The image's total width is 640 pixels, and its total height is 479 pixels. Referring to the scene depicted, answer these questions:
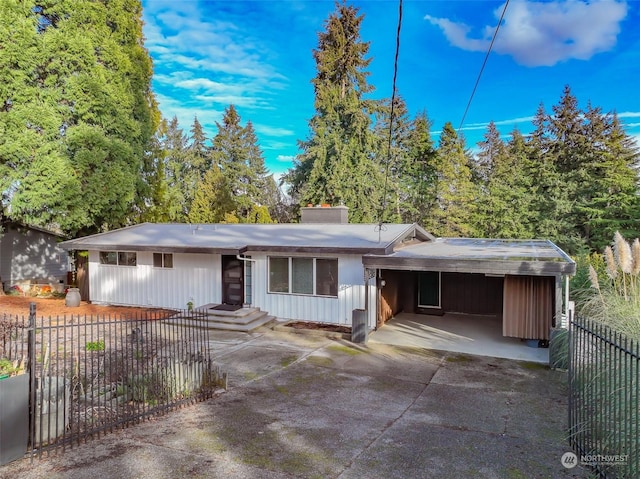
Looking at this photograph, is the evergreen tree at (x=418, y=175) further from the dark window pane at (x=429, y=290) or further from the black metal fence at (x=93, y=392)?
the black metal fence at (x=93, y=392)

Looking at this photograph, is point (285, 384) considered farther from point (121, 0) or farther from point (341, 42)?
point (341, 42)

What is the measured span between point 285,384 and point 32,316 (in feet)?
12.7

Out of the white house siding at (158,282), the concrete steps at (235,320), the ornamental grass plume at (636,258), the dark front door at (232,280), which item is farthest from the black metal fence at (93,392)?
the ornamental grass plume at (636,258)

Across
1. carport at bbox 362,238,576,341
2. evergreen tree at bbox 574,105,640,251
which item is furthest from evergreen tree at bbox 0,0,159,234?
evergreen tree at bbox 574,105,640,251

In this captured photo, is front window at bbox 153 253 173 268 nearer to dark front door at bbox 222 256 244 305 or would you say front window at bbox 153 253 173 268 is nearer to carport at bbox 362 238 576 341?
dark front door at bbox 222 256 244 305

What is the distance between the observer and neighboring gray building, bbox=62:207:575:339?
927 cm

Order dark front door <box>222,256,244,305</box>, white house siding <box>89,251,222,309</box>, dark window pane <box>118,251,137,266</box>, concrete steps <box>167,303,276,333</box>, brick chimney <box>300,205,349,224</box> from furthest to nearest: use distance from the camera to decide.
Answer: brick chimney <box>300,205,349,224</box> → dark window pane <box>118,251,137,266</box> → white house siding <box>89,251,222,309</box> → dark front door <box>222,256,244,305</box> → concrete steps <box>167,303,276,333</box>

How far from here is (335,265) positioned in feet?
36.8

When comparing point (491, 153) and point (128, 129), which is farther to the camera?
point (491, 153)

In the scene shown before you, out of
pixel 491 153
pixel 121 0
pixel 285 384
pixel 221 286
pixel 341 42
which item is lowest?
pixel 285 384

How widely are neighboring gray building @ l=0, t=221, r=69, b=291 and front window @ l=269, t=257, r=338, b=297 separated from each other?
11.7 metres

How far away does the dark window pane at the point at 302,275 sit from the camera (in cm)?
1156

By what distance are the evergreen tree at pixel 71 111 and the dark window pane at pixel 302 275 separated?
892 cm

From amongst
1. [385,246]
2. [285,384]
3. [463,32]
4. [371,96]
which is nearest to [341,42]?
[371,96]
